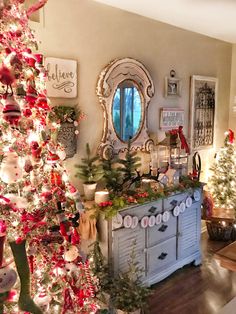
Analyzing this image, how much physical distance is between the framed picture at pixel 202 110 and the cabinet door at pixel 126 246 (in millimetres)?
1762

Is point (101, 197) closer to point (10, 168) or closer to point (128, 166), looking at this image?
point (128, 166)

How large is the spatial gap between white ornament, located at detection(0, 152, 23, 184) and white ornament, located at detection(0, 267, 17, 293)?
0.43 metres

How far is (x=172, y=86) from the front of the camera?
3.83m

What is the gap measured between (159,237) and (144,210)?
1.25 ft

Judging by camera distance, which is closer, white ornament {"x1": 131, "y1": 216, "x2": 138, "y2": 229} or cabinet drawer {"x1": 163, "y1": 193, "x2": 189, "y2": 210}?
white ornament {"x1": 131, "y1": 216, "x2": 138, "y2": 229}

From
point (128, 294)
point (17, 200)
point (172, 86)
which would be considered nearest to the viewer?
point (17, 200)

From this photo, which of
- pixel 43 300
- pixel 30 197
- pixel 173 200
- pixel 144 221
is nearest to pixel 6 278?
pixel 43 300

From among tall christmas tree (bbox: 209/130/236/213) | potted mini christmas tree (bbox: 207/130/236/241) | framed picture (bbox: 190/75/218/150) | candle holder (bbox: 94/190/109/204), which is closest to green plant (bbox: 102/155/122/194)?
candle holder (bbox: 94/190/109/204)

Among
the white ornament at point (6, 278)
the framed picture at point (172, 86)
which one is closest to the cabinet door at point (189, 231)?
the framed picture at point (172, 86)

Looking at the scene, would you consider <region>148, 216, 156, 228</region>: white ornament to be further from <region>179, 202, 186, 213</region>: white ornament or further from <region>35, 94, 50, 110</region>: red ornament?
<region>35, 94, 50, 110</region>: red ornament

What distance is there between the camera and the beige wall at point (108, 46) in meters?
2.76

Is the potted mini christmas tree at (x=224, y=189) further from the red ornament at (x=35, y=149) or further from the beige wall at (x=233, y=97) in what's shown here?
the red ornament at (x=35, y=149)

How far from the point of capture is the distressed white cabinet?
2.75m

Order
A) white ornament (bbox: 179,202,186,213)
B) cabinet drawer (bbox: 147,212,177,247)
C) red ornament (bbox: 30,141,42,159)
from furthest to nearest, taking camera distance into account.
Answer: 1. white ornament (bbox: 179,202,186,213)
2. cabinet drawer (bbox: 147,212,177,247)
3. red ornament (bbox: 30,141,42,159)
